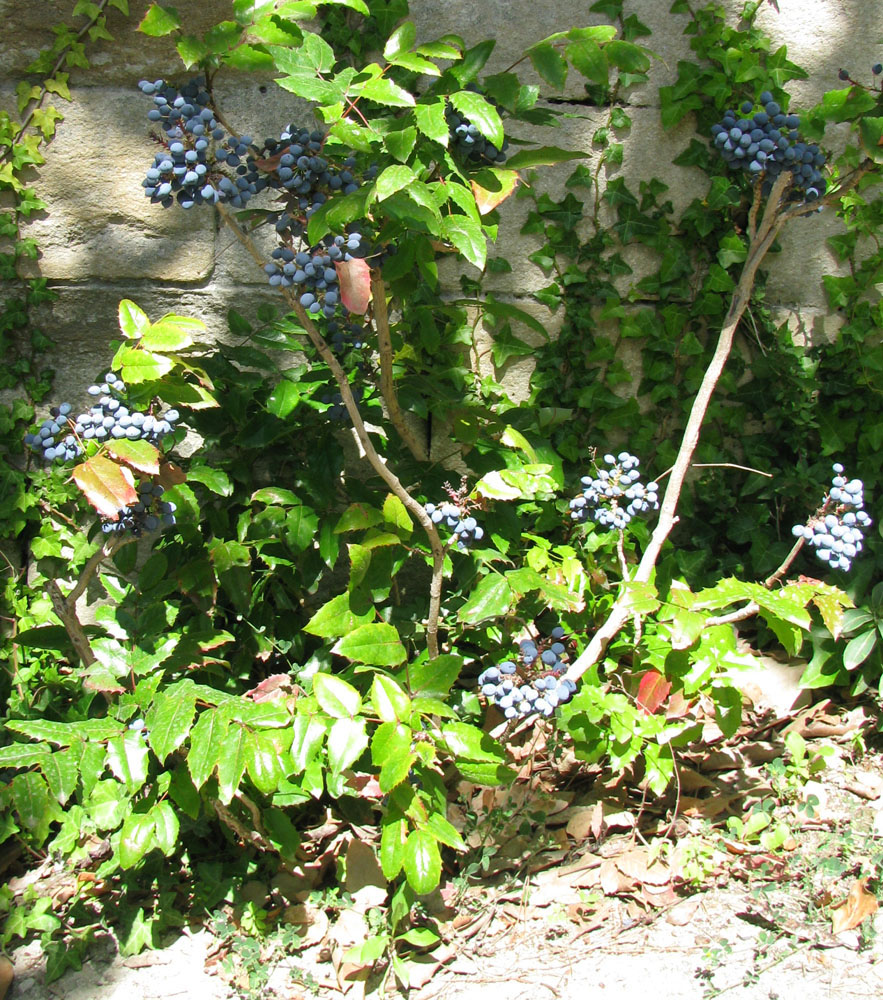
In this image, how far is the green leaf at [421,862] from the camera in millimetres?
1521

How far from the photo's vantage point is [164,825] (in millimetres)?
1612

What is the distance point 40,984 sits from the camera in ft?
5.65

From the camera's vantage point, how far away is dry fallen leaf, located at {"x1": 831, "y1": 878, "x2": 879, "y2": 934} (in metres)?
1.67

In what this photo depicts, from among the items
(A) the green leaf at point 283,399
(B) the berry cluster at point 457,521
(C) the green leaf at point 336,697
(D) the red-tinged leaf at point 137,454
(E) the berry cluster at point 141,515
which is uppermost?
(D) the red-tinged leaf at point 137,454

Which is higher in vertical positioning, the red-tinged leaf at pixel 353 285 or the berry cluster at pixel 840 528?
the red-tinged leaf at pixel 353 285

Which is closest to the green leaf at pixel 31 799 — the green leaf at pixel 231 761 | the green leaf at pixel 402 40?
the green leaf at pixel 231 761

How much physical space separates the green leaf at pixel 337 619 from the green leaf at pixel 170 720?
0.25 m

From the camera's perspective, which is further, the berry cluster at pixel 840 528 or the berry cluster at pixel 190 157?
the berry cluster at pixel 840 528

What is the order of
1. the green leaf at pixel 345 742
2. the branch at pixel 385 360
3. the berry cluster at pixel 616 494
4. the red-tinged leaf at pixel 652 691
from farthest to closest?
1. the red-tinged leaf at pixel 652 691
2. the berry cluster at pixel 616 494
3. the branch at pixel 385 360
4. the green leaf at pixel 345 742

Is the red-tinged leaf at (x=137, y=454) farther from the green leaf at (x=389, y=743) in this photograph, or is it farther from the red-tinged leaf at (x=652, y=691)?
the red-tinged leaf at (x=652, y=691)

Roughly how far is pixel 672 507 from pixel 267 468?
0.99m

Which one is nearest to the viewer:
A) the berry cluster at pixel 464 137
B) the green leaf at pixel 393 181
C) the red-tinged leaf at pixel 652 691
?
the green leaf at pixel 393 181

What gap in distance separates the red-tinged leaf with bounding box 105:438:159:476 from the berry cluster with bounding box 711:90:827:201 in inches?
51.5

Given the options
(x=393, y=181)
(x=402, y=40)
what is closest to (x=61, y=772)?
(x=393, y=181)
